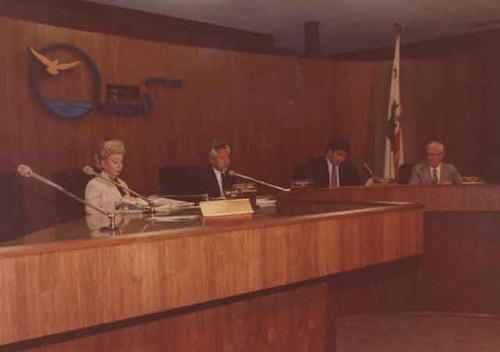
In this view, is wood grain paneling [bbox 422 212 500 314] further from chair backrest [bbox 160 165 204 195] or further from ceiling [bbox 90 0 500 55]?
ceiling [bbox 90 0 500 55]

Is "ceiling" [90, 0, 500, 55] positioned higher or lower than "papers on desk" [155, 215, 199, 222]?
higher

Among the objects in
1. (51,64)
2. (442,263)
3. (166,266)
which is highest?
(51,64)

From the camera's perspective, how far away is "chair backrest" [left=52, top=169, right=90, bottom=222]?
460 centimetres

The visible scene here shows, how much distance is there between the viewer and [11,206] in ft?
16.6

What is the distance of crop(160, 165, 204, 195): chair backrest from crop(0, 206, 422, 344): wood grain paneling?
285cm

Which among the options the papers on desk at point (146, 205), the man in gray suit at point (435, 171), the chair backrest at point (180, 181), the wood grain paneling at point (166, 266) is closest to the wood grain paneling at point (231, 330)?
the wood grain paneling at point (166, 266)

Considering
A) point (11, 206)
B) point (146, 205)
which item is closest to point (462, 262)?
point (146, 205)

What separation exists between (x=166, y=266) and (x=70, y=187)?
2804mm

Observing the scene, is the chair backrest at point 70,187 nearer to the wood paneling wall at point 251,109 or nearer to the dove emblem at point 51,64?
the wood paneling wall at point 251,109

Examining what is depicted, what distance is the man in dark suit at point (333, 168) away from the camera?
236 inches

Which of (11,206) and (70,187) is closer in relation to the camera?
(70,187)

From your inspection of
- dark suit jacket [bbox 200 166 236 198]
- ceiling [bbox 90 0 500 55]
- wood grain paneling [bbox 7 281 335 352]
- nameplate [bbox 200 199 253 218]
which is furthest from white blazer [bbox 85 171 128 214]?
ceiling [bbox 90 0 500 55]

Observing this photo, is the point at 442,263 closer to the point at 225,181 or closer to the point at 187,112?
the point at 225,181

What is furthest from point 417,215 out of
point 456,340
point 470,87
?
point 470,87
